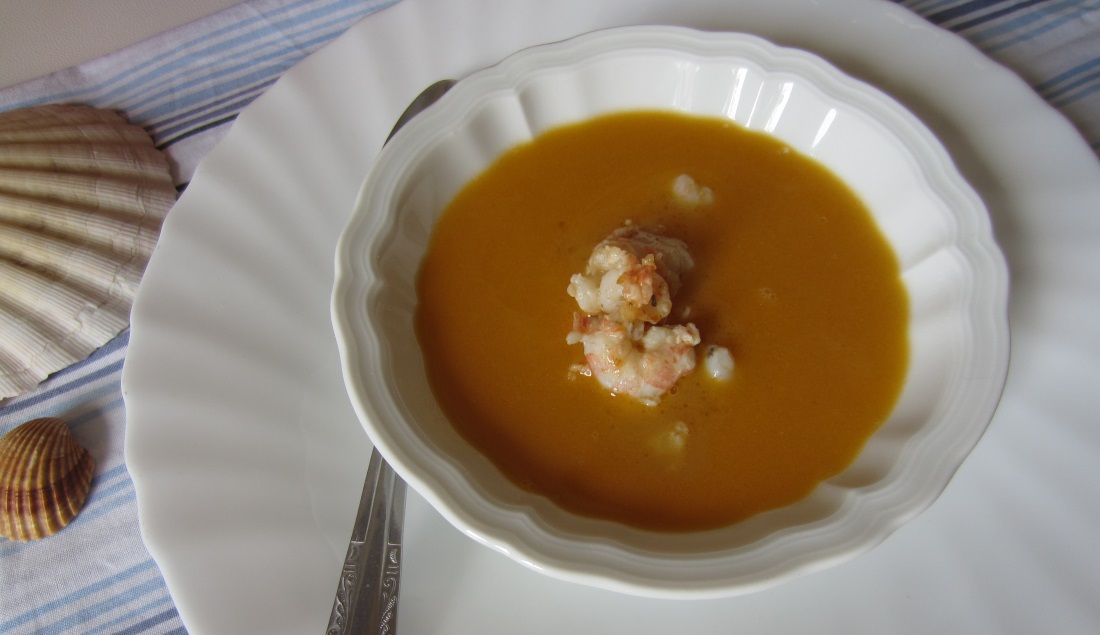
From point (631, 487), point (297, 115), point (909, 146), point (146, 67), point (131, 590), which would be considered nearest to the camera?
point (631, 487)

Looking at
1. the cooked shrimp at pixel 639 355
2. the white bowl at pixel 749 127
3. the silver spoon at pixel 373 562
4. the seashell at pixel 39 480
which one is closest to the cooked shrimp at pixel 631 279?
the cooked shrimp at pixel 639 355

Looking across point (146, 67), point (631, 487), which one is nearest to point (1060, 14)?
point (631, 487)

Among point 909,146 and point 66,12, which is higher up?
point 909,146

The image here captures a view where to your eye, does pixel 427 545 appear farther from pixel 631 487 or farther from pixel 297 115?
pixel 297 115

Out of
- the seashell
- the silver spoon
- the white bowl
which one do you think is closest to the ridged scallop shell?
the seashell

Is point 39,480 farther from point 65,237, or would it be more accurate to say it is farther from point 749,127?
point 749,127

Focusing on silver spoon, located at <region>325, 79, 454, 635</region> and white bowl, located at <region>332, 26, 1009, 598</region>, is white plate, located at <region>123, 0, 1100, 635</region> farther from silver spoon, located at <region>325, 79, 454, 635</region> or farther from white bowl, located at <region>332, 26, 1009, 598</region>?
white bowl, located at <region>332, 26, 1009, 598</region>
